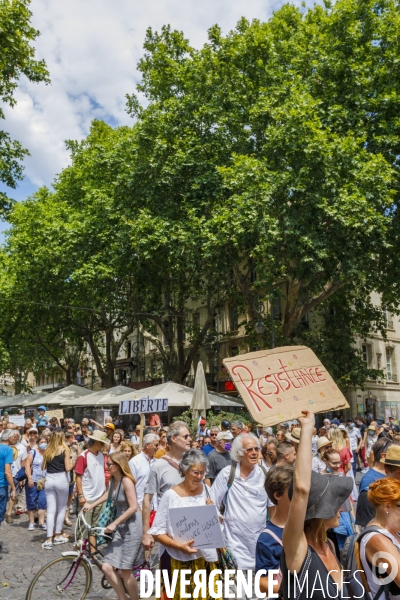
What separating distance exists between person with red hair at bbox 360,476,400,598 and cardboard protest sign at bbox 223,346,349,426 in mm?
815

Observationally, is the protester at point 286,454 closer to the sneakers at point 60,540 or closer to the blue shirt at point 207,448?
the blue shirt at point 207,448

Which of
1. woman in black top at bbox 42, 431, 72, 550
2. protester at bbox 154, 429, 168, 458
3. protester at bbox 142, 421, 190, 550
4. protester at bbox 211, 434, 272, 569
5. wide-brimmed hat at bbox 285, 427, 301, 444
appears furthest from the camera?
woman in black top at bbox 42, 431, 72, 550

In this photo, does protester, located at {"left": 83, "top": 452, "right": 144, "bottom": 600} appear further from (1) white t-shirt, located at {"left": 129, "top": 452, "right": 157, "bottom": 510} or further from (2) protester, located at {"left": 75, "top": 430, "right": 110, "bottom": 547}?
(2) protester, located at {"left": 75, "top": 430, "right": 110, "bottom": 547}

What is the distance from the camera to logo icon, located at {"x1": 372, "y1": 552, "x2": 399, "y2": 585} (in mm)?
2748

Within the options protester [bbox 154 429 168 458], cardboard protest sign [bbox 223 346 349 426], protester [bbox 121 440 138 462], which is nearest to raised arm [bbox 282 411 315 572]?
cardboard protest sign [bbox 223 346 349 426]

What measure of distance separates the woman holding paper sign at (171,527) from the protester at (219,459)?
12.8 feet

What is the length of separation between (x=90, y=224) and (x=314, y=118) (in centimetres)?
1204

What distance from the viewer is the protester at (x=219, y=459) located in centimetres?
871

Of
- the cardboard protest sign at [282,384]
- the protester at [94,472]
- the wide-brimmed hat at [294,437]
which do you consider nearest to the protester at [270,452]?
the wide-brimmed hat at [294,437]

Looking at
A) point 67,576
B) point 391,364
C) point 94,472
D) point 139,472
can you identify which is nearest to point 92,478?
point 94,472

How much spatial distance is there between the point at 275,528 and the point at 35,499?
9.40 meters

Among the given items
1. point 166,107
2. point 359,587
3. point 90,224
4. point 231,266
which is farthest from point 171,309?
point 359,587

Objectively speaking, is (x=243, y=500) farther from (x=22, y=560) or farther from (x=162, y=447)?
(x=162, y=447)

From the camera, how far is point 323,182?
20.1 meters
